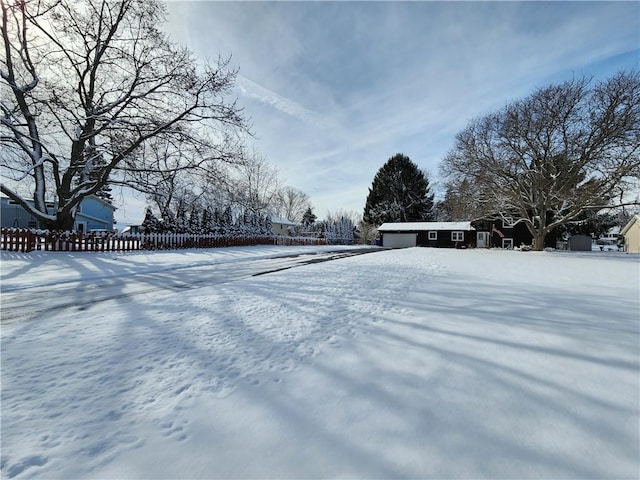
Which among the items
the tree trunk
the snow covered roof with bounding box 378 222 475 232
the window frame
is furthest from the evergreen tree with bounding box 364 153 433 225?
the tree trunk

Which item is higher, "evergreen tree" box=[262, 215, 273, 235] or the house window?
"evergreen tree" box=[262, 215, 273, 235]

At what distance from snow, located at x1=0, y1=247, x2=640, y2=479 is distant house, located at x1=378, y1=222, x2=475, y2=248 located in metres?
34.7

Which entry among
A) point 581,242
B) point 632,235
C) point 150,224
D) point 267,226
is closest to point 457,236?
point 581,242

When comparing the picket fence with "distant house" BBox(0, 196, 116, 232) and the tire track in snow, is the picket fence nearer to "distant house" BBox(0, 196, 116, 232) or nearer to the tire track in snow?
the tire track in snow

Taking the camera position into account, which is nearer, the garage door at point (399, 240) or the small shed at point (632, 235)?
the small shed at point (632, 235)

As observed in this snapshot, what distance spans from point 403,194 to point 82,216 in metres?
43.6

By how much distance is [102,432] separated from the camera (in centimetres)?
199

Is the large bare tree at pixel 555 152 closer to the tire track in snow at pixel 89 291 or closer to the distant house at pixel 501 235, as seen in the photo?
the distant house at pixel 501 235

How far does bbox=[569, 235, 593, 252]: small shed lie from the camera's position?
3241 centimetres

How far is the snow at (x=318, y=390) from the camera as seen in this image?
176 centimetres

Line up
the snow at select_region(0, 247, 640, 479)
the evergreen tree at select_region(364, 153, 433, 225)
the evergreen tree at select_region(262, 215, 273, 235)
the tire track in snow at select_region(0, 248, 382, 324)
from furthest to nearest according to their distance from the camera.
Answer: the evergreen tree at select_region(364, 153, 433, 225)
the evergreen tree at select_region(262, 215, 273, 235)
the tire track in snow at select_region(0, 248, 382, 324)
the snow at select_region(0, 247, 640, 479)

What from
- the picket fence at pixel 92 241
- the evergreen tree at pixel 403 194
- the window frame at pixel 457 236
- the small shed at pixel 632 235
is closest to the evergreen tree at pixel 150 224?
the picket fence at pixel 92 241

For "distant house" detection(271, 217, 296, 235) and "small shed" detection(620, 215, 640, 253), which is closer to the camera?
"small shed" detection(620, 215, 640, 253)

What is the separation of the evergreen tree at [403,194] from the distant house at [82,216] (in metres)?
37.9
